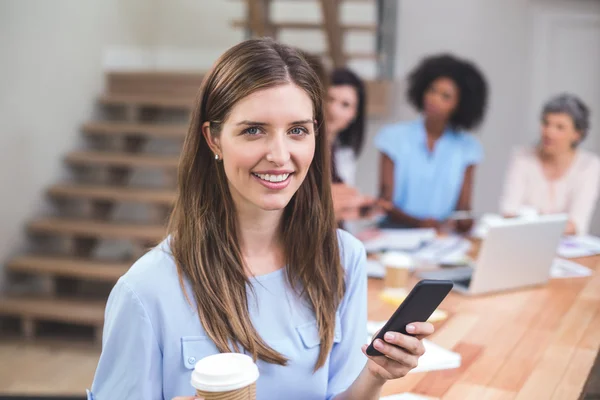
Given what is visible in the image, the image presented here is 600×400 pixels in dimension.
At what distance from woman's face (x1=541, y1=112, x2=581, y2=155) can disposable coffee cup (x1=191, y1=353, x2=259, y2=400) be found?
262 cm

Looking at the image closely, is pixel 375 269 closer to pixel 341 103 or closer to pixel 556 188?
pixel 341 103

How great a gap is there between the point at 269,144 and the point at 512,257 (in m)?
1.25

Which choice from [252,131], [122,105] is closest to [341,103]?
[252,131]

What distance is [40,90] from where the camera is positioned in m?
4.45

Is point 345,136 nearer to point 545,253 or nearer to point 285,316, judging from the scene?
point 545,253

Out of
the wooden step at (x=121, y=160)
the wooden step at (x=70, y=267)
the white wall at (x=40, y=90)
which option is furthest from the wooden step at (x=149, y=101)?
the wooden step at (x=70, y=267)

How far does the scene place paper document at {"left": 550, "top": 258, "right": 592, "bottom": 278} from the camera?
2.36 metres

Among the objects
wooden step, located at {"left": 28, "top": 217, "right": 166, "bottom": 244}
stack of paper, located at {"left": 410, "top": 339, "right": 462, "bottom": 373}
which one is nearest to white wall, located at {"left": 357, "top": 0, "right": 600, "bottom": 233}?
wooden step, located at {"left": 28, "top": 217, "right": 166, "bottom": 244}

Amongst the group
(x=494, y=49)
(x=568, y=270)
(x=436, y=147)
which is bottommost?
(x=568, y=270)

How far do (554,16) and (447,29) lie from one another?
0.78 meters

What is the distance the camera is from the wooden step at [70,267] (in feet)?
13.1

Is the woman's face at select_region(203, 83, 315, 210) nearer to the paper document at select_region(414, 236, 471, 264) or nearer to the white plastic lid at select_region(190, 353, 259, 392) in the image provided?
the white plastic lid at select_region(190, 353, 259, 392)

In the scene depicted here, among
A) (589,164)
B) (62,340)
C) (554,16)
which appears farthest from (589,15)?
(62,340)

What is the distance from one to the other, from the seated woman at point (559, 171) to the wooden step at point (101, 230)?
86.8 inches
